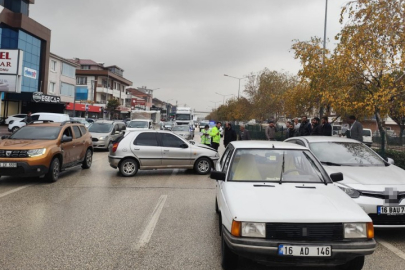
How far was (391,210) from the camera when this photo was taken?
5.03 m

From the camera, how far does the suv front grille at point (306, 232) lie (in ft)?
11.3

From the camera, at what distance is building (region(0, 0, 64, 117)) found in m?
39.0

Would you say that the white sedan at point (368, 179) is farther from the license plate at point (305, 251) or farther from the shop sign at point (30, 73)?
the shop sign at point (30, 73)

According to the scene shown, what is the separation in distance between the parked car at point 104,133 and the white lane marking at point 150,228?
12.5m

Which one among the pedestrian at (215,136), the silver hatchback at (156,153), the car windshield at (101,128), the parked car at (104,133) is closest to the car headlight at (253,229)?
the silver hatchback at (156,153)

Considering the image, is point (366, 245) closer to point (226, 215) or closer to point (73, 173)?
point (226, 215)

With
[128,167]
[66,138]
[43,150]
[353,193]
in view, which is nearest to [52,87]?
[66,138]

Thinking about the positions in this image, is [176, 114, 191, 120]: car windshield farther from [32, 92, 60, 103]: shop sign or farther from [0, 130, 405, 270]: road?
[0, 130, 405, 270]: road

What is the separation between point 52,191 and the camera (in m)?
8.38

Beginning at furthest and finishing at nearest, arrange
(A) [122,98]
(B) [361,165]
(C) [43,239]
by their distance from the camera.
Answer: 1. (A) [122,98]
2. (B) [361,165]
3. (C) [43,239]

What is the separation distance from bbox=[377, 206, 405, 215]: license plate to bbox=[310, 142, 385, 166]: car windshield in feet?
5.86

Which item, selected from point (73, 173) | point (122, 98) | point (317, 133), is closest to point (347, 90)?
point (317, 133)

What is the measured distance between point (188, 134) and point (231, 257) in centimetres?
2440

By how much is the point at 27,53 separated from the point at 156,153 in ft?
123
